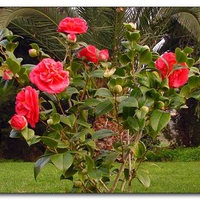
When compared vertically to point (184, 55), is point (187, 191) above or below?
below

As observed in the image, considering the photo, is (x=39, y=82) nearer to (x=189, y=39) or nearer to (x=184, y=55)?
(x=184, y=55)

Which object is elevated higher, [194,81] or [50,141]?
[194,81]

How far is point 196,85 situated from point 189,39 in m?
3.31

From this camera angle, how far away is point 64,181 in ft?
13.8

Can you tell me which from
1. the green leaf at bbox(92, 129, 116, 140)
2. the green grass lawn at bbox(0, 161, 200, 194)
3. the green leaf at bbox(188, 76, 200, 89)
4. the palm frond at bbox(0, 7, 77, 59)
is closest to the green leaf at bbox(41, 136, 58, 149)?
the green leaf at bbox(92, 129, 116, 140)

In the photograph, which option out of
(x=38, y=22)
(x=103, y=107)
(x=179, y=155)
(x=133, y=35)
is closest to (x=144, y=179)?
(x=103, y=107)

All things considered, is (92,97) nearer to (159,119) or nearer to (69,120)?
(69,120)

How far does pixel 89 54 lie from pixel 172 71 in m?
0.22

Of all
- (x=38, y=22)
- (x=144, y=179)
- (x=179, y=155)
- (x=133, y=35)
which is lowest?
(x=179, y=155)

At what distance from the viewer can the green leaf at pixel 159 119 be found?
1.03 meters

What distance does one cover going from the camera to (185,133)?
18.2 feet

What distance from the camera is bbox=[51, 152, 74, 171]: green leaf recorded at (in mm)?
997

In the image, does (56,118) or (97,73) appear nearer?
(56,118)

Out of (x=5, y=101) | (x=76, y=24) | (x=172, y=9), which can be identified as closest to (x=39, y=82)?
(x=76, y=24)
